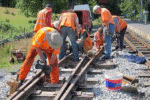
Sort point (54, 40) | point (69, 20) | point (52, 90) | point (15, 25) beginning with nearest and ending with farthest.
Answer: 1. point (54, 40)
2. point (52, 90)
3. point (69, 20)
4. point (15, 25)

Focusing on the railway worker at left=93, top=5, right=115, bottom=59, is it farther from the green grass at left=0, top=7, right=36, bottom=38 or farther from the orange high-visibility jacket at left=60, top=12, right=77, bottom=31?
the green grass at left=0, top=7, right=36, bottom=38

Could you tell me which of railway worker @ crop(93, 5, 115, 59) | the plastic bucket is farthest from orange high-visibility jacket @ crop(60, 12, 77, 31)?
the plastic bucket

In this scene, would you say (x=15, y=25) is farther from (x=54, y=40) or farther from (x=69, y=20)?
(x=54, y=40)

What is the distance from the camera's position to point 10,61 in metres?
8.12

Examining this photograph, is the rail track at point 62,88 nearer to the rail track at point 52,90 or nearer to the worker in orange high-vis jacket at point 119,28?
the rail track at point 52,90

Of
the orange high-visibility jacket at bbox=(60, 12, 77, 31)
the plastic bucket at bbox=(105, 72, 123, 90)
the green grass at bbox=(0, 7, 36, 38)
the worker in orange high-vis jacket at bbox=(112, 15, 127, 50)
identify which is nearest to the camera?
the plastic bucket at bbox=(105, 72, 123, 90)

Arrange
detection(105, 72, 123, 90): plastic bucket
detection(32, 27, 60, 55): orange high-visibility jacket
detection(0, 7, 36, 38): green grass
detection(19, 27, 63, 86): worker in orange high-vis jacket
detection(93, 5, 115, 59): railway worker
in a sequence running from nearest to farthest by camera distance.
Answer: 1. detection(19, 27, 63, 86): worker in orange high-vis jacket
2. detection(32, 27, 60, 55): orange high-visibility jacket
3. detection(105, 72, 123, 90): plastic bucket
4. detection(93, 5, 115, 59): railway worker
5. detection(0, 7, 36, 38): green grass

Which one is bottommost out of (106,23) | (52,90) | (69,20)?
(52,90)

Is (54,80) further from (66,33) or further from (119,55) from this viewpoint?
(119,55)

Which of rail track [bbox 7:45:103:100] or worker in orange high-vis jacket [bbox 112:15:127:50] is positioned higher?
worker in orange high-vis jacket [bbox 112:15:127:50]

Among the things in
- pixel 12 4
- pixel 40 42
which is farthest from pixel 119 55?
pixel 12 4

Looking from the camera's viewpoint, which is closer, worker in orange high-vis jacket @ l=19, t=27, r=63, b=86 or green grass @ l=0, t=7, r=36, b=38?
worker in orange high-vis jacket @ l=19, t=27, r=63, b=86

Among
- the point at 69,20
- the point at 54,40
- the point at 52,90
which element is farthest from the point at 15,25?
the point at 54,40

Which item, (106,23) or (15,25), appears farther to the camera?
(15,25)
